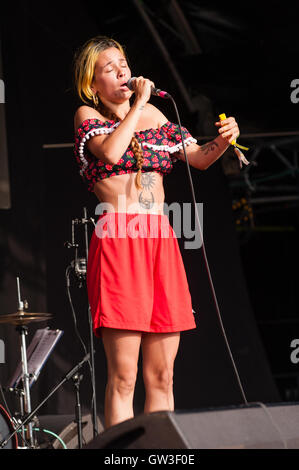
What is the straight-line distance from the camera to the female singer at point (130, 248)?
6.38 ft

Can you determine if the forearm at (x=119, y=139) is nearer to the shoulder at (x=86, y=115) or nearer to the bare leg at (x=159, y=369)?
the shoulder at (x=86, y=115)

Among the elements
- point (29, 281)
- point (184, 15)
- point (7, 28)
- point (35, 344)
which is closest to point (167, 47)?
point (184, 15)

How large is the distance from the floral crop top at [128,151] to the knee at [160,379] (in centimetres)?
58

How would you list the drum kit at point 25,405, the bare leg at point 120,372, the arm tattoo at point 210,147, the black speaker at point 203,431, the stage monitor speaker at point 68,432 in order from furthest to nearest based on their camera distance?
the stage monitor speaker at point 68,432
the drum kit at point 25,405
the arm tattoo at point 210,147
the bare leg at point 120,372
the black speaker at point 203,431

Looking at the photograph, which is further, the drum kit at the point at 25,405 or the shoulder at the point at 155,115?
the drum kit at the point at 25,405

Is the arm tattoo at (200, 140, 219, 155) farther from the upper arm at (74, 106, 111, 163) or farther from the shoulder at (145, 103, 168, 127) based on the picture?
the upper arm at (74, 106, 111, 163)

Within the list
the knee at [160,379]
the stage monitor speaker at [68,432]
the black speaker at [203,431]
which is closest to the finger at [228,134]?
the knee at [160,379]

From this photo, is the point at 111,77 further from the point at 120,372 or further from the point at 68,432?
the point at 68,432

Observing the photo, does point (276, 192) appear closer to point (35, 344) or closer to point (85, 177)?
point (35, 344)

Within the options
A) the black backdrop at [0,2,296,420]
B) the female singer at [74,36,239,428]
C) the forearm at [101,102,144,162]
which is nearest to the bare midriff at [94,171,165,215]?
the female singer at [74,36,239,428]

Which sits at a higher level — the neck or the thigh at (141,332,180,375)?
Result: the neck

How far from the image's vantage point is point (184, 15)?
5133 mm

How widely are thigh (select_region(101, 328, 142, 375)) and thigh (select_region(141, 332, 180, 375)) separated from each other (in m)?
0.05

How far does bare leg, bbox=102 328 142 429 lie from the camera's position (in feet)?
6.28
